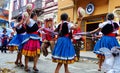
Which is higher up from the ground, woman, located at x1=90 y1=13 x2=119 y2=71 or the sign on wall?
the sign on wall

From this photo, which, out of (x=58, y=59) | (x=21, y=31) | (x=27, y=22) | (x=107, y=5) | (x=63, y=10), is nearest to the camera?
(x=58, y=59)

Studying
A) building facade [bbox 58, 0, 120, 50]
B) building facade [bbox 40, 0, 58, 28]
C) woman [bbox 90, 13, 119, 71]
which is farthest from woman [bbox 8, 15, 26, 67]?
building facade [bbox 40, 0, 58, 28]

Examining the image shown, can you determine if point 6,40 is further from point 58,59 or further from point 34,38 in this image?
point 58,59

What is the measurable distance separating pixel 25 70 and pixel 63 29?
191 cm

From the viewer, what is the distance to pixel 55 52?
764cm

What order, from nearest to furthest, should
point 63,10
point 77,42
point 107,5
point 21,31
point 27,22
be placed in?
point 27,22
point 21,31
point 77,42
point 107,5
point 63,10

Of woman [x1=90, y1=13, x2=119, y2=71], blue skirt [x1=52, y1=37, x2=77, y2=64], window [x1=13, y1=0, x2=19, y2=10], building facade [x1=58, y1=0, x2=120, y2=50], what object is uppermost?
window [x1=13, y1=0, x2=19, y2=10]

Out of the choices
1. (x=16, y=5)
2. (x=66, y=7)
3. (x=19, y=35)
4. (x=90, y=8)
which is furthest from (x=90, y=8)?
(x=16, y=5)

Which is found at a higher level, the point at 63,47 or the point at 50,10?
the point at 50,10

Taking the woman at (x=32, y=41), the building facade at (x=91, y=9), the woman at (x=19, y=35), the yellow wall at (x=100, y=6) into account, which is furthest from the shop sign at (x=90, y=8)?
the woman at (x=32, y=41)

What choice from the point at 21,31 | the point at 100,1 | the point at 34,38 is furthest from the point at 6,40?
the point at 34,38

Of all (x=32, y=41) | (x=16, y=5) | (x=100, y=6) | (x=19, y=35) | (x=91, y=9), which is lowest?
(x=32, y=41)

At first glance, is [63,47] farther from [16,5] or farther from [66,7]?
[16,5]

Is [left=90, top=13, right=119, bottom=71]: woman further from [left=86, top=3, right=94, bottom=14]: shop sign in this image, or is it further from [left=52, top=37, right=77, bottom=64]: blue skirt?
[left=86, top=3, right=94, bottom=14]: shop sign
